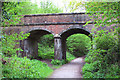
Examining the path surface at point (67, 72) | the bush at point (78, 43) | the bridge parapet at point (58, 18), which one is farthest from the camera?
the bush at point (78, 43)

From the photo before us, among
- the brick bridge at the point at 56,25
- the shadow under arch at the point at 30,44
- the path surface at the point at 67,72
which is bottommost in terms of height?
the path surface at the point at 67,72

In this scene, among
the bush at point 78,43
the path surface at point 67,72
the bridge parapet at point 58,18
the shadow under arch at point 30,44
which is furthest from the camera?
the bush at point 78,43

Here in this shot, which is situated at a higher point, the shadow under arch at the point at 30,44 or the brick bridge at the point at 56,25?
the brick bridge at the point at 56,25

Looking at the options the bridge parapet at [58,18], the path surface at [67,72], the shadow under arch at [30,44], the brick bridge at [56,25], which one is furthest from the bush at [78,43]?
the path surface at [67,72]

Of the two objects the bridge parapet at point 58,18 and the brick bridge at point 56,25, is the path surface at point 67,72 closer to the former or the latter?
the brick bridge at point 56,25

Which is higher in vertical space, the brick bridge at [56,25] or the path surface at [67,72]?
the brick bridge at [56,25]

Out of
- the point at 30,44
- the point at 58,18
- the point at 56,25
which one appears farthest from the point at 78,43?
the point at 58,18

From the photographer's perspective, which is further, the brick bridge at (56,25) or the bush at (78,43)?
the bush at (78,43)

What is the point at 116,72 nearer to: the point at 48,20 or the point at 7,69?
the point at 7,69

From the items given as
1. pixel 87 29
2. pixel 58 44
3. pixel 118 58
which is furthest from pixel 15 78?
pixel 87 29

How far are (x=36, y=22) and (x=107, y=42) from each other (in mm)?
8365

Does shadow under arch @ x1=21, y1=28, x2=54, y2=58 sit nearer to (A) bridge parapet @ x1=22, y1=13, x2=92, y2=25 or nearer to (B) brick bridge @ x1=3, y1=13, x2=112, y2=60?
(B) brick bridge @ x1=3, y1=13, x2=112, y2=60

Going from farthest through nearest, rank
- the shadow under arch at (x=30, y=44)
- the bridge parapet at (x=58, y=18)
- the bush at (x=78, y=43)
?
1. the bush at (x=78, y=43)
2. the shadow under arch at (x=30, y=44)
3. the bridge parapet at (x=58, y=18)

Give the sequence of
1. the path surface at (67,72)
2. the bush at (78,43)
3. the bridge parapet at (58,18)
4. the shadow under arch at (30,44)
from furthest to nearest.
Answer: the bush at (78,43) → the shadow under arch at (30,44) → the bridge parapet at (58,18) → the path surface at (67,72)
